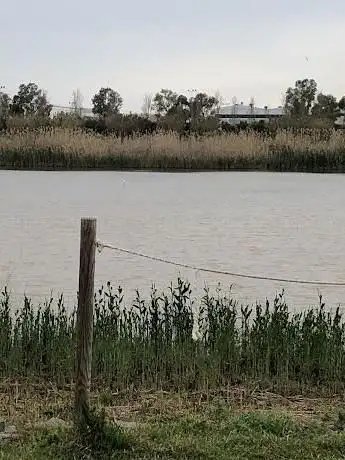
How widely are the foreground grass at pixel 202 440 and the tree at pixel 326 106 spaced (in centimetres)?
4042

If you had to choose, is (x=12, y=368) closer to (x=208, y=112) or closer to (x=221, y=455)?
(x=221, y=455)

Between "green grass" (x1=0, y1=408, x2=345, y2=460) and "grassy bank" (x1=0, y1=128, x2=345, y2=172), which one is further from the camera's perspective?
"grassy bank" (x1=0, y1=128, x2=345, y2=172)

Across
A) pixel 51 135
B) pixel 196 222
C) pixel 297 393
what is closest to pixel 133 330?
pixel 297 393

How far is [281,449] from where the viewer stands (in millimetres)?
3455

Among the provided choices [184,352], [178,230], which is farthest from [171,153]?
[184,352]

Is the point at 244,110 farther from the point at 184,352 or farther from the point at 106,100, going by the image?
the point at 184,352

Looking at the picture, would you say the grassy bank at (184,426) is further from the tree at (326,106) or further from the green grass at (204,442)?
the tree at (326,106)

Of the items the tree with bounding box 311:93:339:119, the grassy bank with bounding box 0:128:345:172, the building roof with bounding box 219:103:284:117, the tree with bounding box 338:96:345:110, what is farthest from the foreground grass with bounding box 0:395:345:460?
the building roof with bounding box 219:103:284:117

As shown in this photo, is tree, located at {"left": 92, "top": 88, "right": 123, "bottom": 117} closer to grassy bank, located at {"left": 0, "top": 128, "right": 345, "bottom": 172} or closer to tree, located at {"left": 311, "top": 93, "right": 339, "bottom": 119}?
tree, located at {"left": 311, "top": 93, "right": 339, "bottom": 119}

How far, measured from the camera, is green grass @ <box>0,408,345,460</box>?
3348 millimetres

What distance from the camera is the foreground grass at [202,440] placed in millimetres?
3354

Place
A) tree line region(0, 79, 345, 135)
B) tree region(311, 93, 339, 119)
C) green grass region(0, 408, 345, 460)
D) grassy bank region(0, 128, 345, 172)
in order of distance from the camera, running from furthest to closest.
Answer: tree region(311, 93, 339, 119), tree line region(0, 79, 345, 135), grassy bank region(0, 128, 345, 172), green grass region(0, 408, 345, 460)

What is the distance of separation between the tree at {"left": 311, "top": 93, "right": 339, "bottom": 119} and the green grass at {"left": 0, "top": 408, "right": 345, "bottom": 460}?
4049cm

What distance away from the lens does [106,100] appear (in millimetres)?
51719
